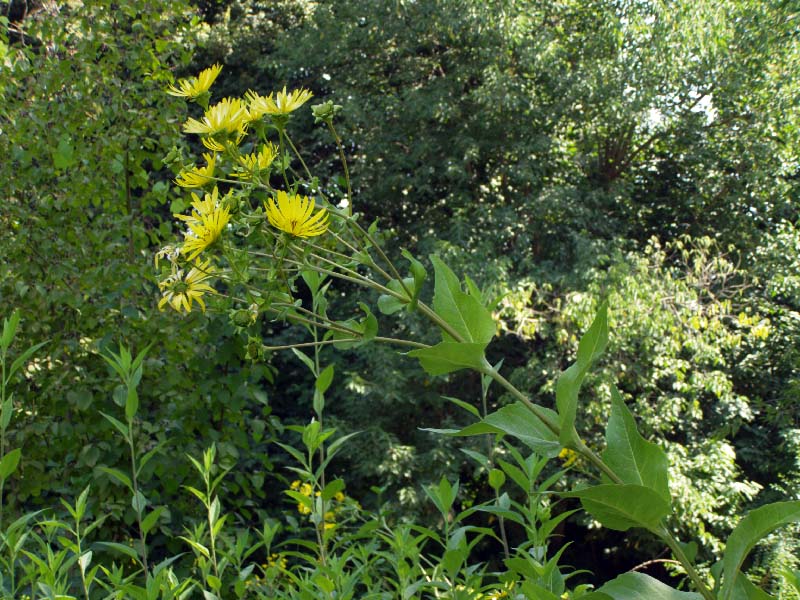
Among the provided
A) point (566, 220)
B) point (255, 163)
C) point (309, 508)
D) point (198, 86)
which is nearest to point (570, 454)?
point (309, 508)

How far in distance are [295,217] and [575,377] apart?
30 centimetres

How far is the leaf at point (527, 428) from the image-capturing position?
632 mm


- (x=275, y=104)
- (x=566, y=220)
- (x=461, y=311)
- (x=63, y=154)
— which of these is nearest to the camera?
(x=461, y=311)

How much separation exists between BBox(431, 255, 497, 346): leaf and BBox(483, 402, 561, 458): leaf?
0.06 m

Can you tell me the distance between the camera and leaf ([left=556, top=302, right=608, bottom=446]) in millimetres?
601

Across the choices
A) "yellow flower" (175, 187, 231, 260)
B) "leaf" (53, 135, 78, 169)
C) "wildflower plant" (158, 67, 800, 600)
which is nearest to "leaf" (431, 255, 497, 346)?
"wildflower plant" (158, 67, 800, 600)

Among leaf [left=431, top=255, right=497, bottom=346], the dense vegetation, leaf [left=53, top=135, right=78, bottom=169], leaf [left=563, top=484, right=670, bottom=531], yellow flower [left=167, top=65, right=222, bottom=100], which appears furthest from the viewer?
the dense vegetation

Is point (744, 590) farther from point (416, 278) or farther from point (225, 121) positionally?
point (225, 121)

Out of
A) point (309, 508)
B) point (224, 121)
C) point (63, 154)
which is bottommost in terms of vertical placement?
point (309, 508)

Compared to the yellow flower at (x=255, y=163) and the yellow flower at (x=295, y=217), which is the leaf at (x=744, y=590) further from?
the yellow flower at (x=255, y=163)

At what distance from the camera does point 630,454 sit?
0.62 metres

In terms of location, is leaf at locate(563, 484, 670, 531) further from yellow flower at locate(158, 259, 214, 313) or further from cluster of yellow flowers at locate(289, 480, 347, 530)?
cluster of yellow flowers at locate(289, 480, 347, 530)

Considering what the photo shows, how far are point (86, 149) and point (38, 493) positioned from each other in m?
1.26

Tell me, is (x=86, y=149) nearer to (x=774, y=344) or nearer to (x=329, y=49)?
(x=329, y=49)
